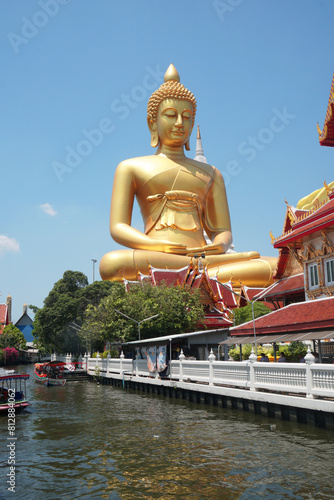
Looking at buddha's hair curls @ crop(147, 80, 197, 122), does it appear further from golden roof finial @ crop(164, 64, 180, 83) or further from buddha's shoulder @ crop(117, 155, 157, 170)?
buddha's shoulder @ crop(117, 155, 157, 170)

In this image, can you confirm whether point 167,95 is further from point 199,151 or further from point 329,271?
point 199,151

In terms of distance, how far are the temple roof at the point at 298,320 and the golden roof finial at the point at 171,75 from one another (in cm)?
2483

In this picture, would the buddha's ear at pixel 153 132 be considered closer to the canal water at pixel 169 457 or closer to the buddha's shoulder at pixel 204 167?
the buddha's shoulder at pixel 204 167

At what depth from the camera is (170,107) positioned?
116 feet

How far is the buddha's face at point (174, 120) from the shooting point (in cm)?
3550

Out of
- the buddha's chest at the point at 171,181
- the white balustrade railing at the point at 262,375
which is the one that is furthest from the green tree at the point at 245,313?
the buddha's chest at the point at 171,181

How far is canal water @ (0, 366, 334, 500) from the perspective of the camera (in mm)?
8344

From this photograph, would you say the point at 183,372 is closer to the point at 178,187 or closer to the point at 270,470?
the point at 270,470

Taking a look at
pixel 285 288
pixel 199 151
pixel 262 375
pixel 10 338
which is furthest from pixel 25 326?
pixel 262 375

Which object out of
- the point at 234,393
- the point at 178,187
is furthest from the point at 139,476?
the point at 178,187

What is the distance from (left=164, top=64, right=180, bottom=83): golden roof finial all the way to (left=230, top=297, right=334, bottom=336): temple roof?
2483 cm

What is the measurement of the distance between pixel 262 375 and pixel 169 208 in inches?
878

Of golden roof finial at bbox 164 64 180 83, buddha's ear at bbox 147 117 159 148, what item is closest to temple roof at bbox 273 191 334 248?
buddha's ear at bbox 147 117 159 148

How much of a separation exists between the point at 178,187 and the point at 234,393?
2206 cm
